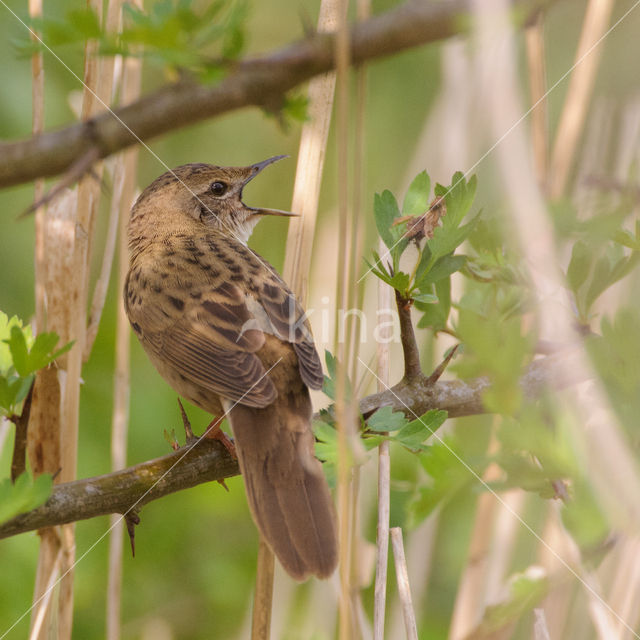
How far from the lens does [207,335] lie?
2.59 meters

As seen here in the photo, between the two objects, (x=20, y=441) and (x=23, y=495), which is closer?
(x=23, y=495)

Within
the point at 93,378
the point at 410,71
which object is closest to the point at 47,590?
the point at 93,378

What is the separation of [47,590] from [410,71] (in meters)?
3.29

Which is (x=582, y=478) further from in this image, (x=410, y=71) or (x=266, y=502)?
(x=410, y=71)

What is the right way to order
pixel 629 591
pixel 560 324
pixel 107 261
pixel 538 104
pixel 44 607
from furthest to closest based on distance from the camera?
pixel 538 104 < pixel 107 261 < pixel 44 607 < pixel 629 591 < pixel 560 324

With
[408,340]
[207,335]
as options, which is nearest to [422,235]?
[408,340]

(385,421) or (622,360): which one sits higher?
(385,421)

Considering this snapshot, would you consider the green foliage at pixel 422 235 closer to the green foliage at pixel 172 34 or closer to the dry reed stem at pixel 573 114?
the green foliage at pixel 172 34

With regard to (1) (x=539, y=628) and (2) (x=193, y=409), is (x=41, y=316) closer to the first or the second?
(2) (x=193, y=409)

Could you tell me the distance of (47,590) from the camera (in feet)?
7.39

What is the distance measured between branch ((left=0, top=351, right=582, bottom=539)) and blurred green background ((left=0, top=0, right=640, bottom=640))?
0.65 meters

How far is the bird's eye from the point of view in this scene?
3445 millimetres

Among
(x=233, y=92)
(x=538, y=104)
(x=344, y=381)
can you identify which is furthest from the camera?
(x=538, y=104)

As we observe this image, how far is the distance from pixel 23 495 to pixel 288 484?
2.49ft
